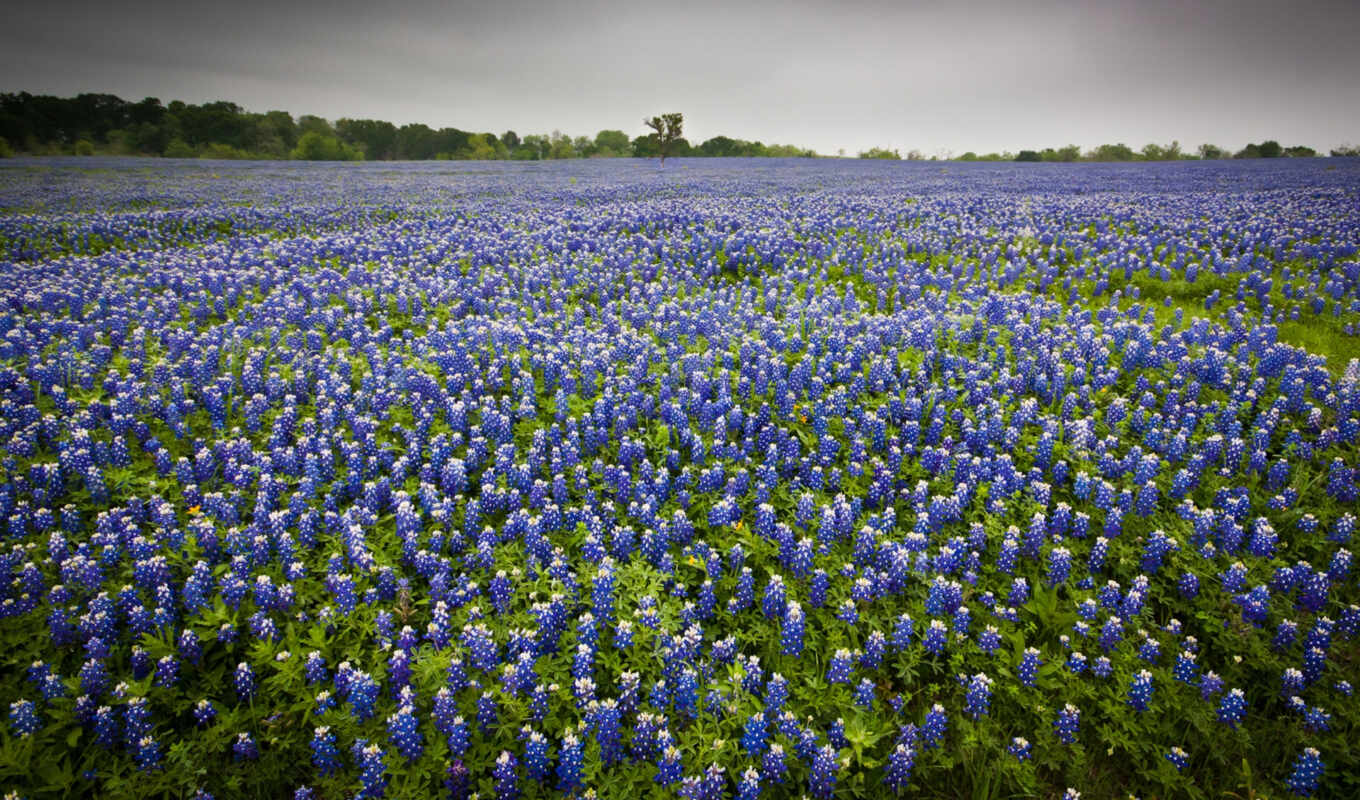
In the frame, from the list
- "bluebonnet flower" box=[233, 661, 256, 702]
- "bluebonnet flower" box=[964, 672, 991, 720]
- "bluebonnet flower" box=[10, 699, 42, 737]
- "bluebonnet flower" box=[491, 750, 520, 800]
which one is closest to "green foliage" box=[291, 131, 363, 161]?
"bluebonnet flower" box=[10, 699, 42, 737]

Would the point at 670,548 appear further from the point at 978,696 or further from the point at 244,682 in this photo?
the point at 244,682

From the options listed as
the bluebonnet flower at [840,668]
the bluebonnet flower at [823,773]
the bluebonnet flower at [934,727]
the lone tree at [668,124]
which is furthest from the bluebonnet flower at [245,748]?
the lone tree at [668,124]

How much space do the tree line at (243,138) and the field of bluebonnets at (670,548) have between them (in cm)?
3893

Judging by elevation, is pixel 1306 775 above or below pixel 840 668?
below

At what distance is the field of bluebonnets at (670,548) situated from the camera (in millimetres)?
3062

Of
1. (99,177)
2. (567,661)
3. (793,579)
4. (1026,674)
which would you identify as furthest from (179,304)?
(99,177)

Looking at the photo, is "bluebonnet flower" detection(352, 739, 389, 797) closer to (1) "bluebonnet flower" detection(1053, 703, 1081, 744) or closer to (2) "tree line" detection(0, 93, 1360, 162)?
(1) "bluebonnet flower" detection(1053, 703, 1081, 744)

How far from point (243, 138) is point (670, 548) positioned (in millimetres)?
75459

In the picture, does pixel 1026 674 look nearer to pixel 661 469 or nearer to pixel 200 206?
pixel 661 469

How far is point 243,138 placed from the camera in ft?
196

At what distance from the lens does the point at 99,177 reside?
84.0 feet

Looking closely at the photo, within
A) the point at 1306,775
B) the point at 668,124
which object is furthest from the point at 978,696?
the point at 668,124

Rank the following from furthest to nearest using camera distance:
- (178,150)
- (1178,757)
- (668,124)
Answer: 1. (178,150)
2. (668,124)
3. (1178,757)

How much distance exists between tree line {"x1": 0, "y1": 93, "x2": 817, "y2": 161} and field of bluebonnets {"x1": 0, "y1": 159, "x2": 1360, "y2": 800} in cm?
3893
